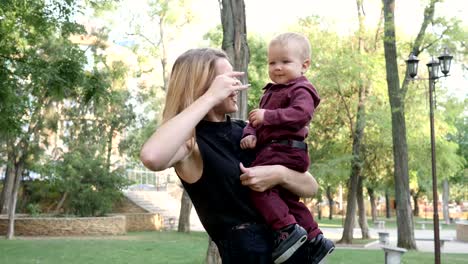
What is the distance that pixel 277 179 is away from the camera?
7.88 ft

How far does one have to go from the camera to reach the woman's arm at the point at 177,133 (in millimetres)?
2156

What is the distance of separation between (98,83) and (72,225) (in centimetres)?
1467

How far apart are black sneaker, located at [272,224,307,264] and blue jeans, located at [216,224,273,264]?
0.14ft

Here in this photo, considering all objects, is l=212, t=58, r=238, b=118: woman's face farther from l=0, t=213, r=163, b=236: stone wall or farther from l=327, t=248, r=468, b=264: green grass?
l=0, t=213, r=163, b=236: stone wall

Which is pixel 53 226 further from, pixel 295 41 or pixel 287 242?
pixel 287 242

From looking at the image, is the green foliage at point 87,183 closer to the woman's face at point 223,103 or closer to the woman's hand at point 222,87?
the woman's face at point 223,103

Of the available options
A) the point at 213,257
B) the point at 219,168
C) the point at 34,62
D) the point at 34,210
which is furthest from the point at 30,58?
the point at 34,210

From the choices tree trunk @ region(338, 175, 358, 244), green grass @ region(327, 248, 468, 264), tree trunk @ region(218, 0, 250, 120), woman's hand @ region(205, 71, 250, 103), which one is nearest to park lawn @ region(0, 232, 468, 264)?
green grass @ region(327, 248, 468, 264)

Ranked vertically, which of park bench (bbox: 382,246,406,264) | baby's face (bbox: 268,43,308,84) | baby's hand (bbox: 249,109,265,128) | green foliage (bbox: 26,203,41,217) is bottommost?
park bench (bbox: 382,246,406,264)


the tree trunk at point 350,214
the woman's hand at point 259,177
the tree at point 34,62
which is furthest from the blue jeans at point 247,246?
the tree trunk at point 350,214

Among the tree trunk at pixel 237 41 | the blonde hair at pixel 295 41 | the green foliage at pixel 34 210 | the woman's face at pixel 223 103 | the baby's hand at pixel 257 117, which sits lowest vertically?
the green foliage at pixel 34 210

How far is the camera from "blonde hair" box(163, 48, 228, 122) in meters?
2.43

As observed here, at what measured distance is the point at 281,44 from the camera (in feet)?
8.70

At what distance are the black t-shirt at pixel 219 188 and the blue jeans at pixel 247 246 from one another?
0.10 feet
